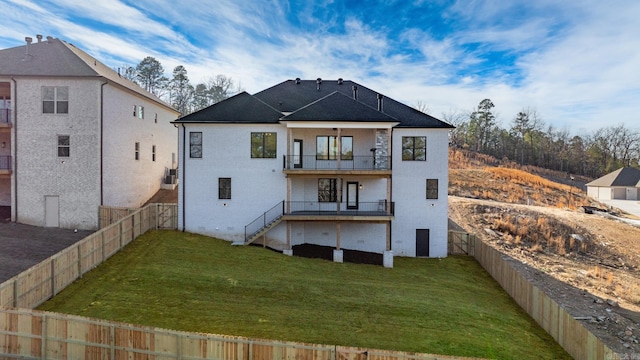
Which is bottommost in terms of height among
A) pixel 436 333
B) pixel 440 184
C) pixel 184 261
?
pixel 436 333

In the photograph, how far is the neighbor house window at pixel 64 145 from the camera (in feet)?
63.4

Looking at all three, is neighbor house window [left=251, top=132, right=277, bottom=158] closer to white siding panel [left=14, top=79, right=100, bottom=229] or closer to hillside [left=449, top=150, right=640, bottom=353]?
white siding panel [left=14, top=79, right=100, bottom=229]

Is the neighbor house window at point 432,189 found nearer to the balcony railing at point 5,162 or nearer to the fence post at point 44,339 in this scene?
the fence post at point 44,339

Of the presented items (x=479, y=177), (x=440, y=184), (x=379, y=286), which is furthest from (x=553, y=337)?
(x=479, y=177)

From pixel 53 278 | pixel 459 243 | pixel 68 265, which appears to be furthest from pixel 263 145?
pixel 459 243

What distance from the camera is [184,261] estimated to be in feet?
50.1

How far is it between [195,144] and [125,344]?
13742mm

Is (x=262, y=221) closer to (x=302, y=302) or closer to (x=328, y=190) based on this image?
(x=328, y=190)

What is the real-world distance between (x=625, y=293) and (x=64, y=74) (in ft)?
118

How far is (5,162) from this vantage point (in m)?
19.4

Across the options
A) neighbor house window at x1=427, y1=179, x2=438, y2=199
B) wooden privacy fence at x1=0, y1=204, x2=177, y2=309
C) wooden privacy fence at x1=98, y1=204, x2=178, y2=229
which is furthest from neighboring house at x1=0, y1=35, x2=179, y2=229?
neighbor house window at x1=427, y1=179, x2=438, y2=199

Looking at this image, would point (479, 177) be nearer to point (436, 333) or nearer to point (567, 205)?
point (567, 205)

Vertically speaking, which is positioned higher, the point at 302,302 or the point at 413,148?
the point at 413,148

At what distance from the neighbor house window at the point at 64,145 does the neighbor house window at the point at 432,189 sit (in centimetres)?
2189
